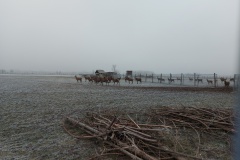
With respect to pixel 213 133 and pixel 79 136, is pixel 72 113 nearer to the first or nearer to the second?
pixel 79 136

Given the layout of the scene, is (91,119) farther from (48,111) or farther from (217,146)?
(217,146)

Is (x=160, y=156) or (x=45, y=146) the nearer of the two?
(x=160, y=156)

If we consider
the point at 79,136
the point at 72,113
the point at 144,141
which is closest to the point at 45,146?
the point at 79,136

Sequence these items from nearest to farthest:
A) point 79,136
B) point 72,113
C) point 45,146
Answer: point 45,146 < point 79,136 < point 72,113

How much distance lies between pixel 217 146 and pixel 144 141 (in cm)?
216

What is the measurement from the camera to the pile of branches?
6.08 m

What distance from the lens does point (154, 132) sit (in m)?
7.32

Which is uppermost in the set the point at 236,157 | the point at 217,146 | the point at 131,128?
the point at 236,157

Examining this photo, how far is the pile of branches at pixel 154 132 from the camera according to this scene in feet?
19.9

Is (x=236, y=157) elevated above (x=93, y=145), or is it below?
above

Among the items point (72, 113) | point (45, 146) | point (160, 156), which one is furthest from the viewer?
point (72, 113)

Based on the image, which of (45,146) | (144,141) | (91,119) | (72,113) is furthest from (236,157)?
(72,113)

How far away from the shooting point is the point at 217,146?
745 centimetres

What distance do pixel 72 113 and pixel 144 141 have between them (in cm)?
560
